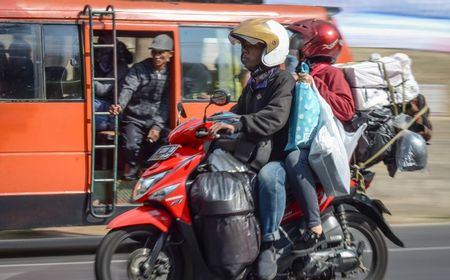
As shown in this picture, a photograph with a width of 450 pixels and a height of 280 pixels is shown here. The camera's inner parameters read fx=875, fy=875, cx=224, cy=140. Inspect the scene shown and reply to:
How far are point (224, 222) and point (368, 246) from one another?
1.28 meters

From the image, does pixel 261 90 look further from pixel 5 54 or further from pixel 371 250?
pixel 5 54

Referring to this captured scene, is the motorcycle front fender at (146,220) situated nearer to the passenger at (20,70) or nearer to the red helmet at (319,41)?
the red helmet at (319,41)

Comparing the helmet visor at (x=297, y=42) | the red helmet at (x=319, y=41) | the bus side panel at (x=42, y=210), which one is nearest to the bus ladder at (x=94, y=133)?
the bus side panel at (x=42, y=210)

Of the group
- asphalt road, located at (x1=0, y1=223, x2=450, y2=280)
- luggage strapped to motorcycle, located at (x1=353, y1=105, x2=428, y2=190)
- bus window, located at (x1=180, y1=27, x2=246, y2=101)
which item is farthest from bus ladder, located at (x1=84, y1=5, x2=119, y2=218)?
luggage strapped to motorcycle, located at (x1=353, y1=105, x2=428, y2=190)

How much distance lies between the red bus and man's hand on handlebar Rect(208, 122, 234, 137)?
2.71 m

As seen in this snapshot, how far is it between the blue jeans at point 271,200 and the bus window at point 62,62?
2.95 metres

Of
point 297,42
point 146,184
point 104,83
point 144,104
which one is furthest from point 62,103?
point 146,184

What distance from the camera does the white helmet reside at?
5.78 meters

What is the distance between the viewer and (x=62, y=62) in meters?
8.09

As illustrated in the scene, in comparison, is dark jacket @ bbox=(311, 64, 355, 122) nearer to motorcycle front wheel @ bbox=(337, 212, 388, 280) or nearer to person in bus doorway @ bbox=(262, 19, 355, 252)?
person in bus doorway @ bbox=(262, 19, 355, 252)

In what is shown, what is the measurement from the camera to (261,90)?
5.88 metres

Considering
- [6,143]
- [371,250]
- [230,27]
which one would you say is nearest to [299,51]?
[371,250]

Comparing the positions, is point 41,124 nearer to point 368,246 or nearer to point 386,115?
point 386,115

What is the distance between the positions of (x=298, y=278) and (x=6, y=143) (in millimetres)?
3254
